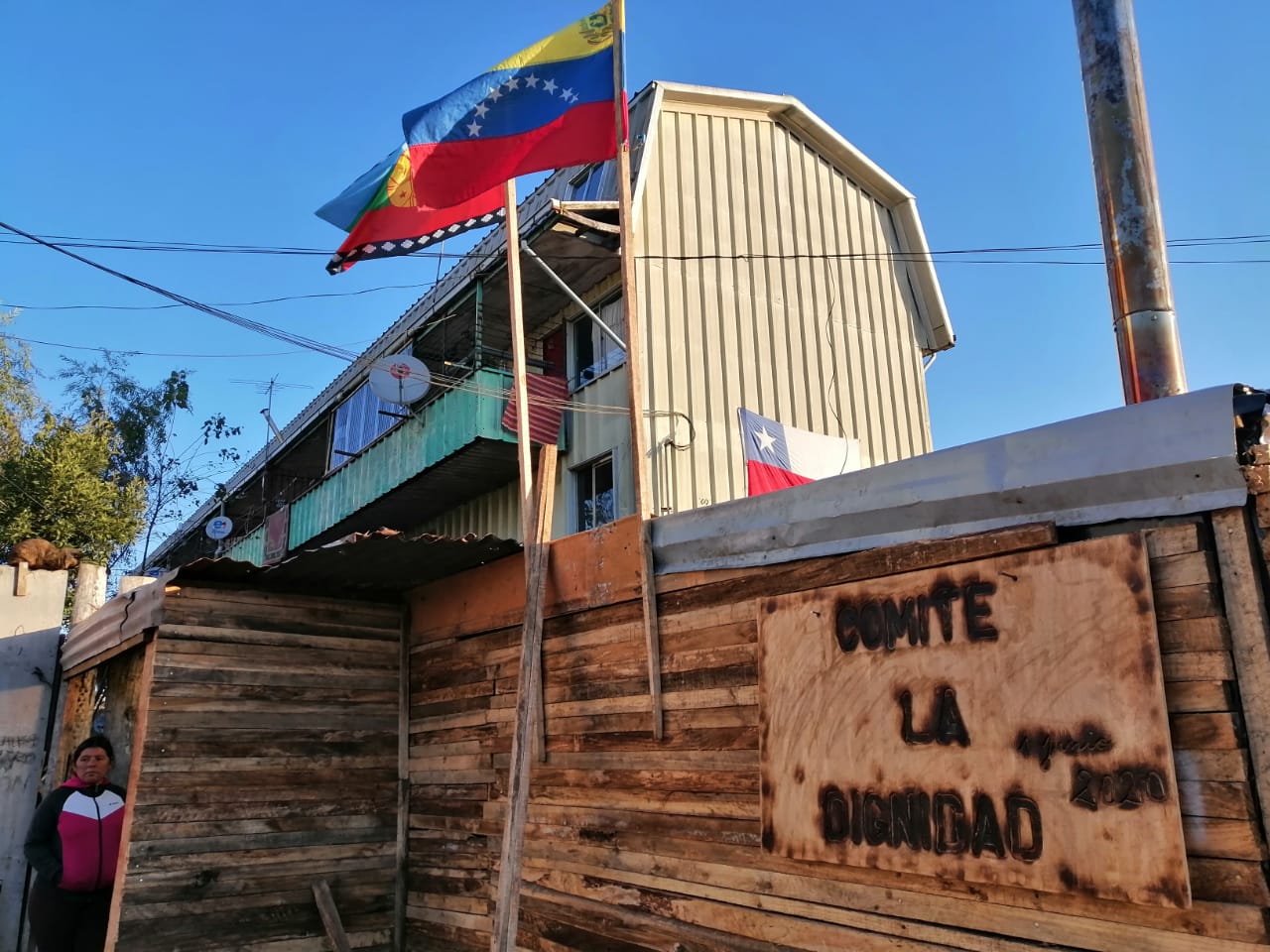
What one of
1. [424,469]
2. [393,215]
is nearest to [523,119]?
[393,215]

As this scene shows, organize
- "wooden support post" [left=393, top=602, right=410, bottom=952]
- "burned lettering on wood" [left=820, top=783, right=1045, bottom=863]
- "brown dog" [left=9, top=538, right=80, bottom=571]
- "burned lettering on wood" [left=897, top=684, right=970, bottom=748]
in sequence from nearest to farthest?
1. "burned lettering on wood" [left=820, top=783, right=1045, bottom=863]
2. "burned lettering on wood" [left=897, top=684, right=970, bottom=748]
3. "wooden support post" [left=393, top=602, right=410, bottom=952]
4. "brown dog" [left=9, top=538, right=80, bottom=571]

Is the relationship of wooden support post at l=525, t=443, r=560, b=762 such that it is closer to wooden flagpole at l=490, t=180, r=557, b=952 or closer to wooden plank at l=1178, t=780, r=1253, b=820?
wooden flagpole at l=490, t=180, r=557, b=952

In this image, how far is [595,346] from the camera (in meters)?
14.7

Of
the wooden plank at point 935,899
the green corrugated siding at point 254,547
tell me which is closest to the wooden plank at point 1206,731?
the wooden plank at point 935,899

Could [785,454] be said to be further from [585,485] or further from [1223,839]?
[1223,839]

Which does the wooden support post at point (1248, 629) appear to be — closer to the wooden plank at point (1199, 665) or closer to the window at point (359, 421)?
the wooden plank at point (1199, 665)

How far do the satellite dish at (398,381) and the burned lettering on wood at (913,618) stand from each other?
11281 mm

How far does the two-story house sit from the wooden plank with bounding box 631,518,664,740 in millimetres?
7399

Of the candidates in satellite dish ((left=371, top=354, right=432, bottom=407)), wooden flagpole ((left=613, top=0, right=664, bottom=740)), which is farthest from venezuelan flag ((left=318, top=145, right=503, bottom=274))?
satellite dish ((left=371, top=354, right=432, bottom=407))

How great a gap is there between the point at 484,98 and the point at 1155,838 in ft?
18.4

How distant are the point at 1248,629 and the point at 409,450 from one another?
13.5 meters

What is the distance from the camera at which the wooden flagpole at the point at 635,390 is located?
5.03 meters

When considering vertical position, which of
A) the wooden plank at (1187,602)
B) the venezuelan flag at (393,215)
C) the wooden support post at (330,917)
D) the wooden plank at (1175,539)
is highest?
the venezuelan flag at (393,215)

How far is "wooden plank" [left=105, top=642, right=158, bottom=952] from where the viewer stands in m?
6.08
